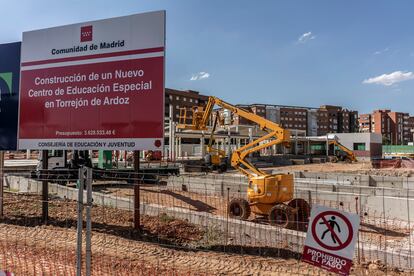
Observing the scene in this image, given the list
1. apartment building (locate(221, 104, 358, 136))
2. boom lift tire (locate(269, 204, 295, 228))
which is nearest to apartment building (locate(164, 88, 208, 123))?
apartment building (locate(221, 104, 358, 136))

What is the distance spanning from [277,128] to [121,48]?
8149 millimetres

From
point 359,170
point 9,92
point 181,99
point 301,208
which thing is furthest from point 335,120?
point 9,92

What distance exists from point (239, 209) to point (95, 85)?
675cm

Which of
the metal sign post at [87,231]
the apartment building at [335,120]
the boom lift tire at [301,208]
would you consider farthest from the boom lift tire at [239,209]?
the apartment building at [335,120]

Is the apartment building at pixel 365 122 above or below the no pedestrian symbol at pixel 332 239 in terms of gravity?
above

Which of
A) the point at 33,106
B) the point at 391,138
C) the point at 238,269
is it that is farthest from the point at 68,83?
the point at 391,138

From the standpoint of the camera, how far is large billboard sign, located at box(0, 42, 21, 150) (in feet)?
30.6

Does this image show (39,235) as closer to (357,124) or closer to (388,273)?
(388,273)

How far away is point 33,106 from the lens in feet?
29.2

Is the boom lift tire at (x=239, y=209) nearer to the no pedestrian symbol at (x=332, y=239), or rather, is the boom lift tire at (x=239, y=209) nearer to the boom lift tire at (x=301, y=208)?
the boom lift tire at (x=301, y=208)

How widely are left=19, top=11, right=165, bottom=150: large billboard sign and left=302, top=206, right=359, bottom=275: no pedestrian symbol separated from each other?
4736 millimetres

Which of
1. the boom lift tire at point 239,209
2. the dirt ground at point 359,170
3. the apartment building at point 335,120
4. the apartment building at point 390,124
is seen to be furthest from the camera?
the apartment building at point 390,124

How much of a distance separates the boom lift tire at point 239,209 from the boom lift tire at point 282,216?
982mm

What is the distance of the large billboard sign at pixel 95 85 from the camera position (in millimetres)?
7832
